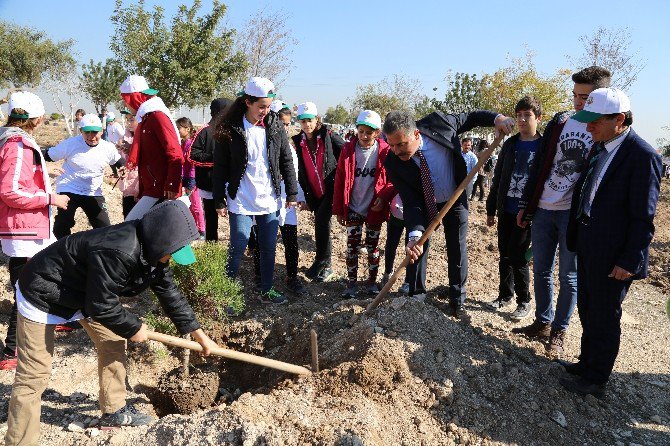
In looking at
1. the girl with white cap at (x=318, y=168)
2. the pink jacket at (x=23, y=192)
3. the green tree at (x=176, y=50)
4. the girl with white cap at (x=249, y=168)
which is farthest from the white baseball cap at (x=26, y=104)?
the green tree at (x=176, y=50)

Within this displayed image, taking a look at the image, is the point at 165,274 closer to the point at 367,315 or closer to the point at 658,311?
the point at 367,315

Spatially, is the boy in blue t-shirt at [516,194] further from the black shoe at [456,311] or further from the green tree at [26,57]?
the green tree at [26,57]

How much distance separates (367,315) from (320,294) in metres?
1.35

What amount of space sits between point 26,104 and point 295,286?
292 cm

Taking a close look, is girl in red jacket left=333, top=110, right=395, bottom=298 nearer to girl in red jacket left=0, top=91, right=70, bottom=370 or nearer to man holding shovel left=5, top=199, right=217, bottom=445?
man holding shovel left=5, top=199, right=217, bottom=445

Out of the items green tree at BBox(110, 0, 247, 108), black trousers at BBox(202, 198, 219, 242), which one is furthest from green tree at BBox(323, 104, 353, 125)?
black trousers at BBox(202, 198, 219, 242)

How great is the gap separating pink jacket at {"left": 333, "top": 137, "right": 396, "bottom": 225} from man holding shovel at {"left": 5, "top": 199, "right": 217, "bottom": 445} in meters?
2.30

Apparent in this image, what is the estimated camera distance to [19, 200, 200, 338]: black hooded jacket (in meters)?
2.53

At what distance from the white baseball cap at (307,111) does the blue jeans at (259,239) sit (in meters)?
1.14

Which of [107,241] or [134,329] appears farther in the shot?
[134,329]

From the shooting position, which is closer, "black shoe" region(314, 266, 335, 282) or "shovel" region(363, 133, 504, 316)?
"shovel" region(363, 133, 504, 316)

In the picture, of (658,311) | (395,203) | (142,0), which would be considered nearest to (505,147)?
(395,203)

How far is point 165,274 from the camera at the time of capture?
2.89 m

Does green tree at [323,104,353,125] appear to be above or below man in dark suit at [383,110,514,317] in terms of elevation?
above
